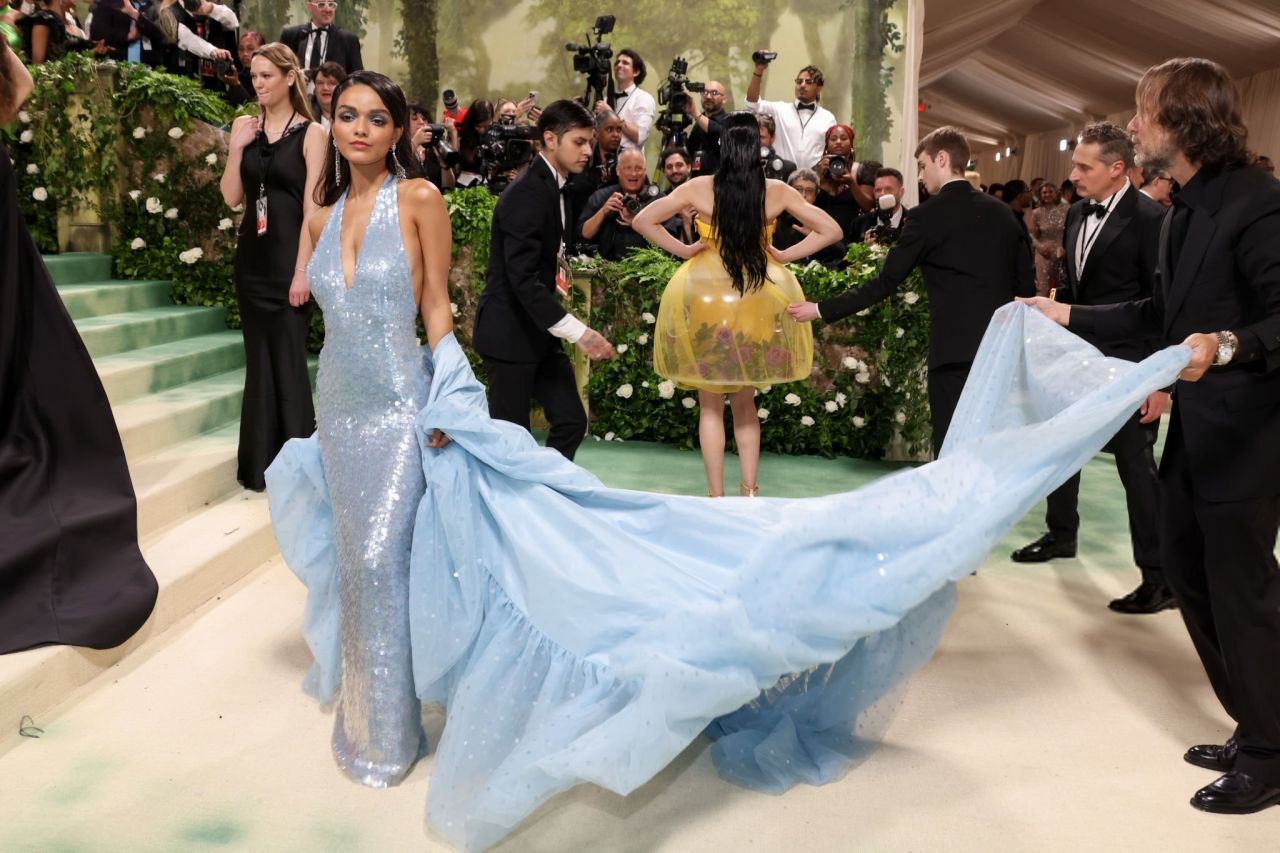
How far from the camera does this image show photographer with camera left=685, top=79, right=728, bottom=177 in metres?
7.30

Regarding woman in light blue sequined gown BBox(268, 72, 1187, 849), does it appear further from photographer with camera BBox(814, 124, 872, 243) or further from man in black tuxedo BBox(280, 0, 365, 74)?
man in black tuxedo BBox(280, 0, 365, 74)

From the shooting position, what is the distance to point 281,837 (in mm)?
2736

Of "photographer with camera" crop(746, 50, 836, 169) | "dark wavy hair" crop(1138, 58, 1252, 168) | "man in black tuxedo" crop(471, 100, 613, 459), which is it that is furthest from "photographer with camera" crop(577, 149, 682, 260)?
"dark wavy hair" crop(1138, 58, 1252, 168)

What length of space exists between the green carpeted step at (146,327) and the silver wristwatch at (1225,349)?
5.08 meters

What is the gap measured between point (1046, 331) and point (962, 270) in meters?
1.55

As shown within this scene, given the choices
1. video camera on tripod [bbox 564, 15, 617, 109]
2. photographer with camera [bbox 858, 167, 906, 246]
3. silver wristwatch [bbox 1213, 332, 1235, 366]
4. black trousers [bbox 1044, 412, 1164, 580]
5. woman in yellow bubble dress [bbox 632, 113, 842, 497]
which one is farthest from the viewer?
video camera on tripod [bbox 564, 15, 617, 109]

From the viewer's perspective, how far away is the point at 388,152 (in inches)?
123

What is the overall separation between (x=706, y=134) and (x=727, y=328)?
123 inches

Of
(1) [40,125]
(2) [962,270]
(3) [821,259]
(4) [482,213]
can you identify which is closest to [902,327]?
(3) [821,259]

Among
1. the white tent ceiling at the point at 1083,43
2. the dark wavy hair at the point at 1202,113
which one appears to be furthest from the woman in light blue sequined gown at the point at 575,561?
the white tent ceiling at the point at 1083,43

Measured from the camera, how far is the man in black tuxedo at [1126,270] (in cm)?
443

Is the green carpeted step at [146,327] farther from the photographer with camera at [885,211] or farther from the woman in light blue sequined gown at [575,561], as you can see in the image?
the photographer with camera at [885,211]

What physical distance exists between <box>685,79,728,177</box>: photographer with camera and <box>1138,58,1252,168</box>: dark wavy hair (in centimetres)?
395

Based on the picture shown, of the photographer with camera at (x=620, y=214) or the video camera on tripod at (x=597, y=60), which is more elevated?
the video camera on tripod at (x=597, y=60)
